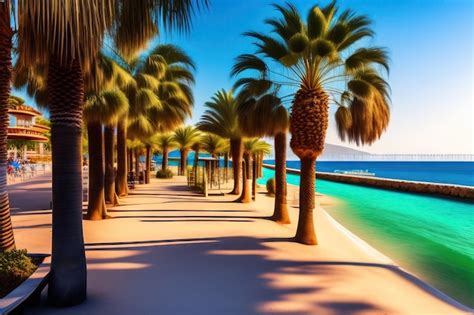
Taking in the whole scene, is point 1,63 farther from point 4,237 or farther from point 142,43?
point 4,237

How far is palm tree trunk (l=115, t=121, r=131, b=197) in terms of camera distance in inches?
632

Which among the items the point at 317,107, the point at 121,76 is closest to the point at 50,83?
the point at 121,76

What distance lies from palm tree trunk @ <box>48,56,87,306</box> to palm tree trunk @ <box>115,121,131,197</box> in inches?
437

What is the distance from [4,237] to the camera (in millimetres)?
5289

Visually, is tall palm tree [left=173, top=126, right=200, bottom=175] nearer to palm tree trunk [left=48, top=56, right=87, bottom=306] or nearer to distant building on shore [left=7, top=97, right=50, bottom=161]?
distant building on shore [left=7, top=97, right=50, bottom=161]

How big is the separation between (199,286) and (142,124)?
13152mm

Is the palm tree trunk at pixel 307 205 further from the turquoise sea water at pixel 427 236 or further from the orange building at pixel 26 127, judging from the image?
the orange building at pixel 26 127

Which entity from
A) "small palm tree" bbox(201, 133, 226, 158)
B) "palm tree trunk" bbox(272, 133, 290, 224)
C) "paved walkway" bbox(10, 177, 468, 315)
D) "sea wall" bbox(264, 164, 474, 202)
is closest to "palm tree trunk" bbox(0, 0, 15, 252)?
"paved walkway" bbox(10, 177, 468, 315)

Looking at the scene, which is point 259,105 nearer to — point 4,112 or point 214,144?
point 4,112

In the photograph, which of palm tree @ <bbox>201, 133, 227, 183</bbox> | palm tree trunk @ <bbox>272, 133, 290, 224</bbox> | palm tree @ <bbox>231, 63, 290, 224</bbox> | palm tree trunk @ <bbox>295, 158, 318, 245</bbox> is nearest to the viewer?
palm tree trunk @ <bbox>295, 158, 318, 245</bbox>

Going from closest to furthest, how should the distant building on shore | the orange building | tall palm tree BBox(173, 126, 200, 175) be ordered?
the orange building, the distant building on shore, tall palm tree BBox(173, 126, 200, 175)

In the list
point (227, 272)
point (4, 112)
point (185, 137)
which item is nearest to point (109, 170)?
point (4, 112)

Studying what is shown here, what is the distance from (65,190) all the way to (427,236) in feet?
48.6

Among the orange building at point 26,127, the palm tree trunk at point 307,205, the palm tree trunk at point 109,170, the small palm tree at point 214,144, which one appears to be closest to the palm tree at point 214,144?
the small palm tree at point 214,144
